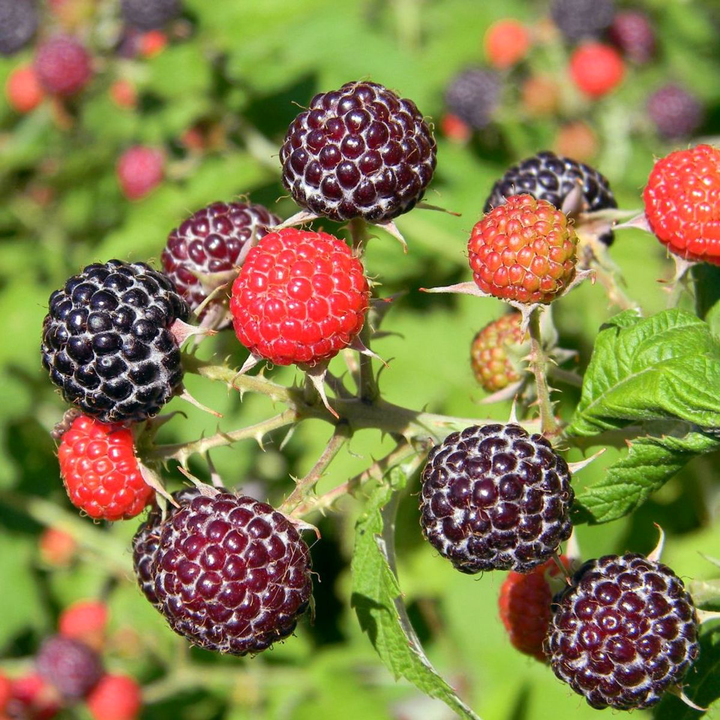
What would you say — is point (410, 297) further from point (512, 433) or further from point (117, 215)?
point (512, 433)

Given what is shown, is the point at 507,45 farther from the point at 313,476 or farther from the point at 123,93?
the point at 313,476

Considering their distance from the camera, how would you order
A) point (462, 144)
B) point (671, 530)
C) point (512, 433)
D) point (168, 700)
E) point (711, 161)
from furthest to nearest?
point (462, 144)
point (168, 700)
point (671, 530)
point (711, 161)
point (512, 433)

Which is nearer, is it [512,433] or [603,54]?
[512,433]

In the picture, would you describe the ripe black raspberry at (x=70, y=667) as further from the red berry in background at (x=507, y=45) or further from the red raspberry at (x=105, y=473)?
the red berry in background at (x=507, y=45)

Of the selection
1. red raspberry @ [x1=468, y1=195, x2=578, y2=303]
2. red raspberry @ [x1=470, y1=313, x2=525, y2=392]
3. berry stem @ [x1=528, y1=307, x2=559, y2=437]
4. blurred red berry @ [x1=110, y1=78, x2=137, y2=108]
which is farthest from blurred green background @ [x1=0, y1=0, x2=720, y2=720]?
red raspberry @ [x1=468, y1=195, x2=578, y2=303]

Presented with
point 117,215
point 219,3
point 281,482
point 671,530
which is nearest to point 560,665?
point 671,530

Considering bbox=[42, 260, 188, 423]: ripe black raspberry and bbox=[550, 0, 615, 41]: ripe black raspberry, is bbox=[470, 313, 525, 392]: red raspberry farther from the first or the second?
bbox=[550, 0, 615, 41]: ripe black raspberry

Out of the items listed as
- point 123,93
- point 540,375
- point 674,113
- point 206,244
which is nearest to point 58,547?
point 123,93
